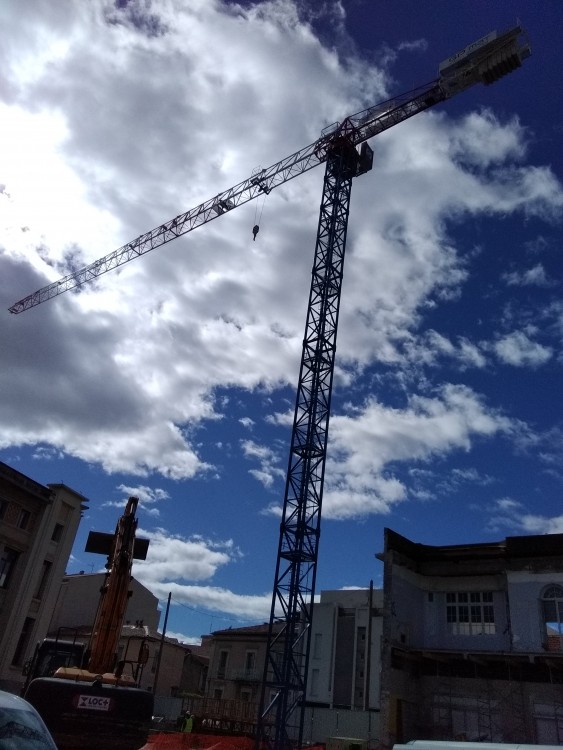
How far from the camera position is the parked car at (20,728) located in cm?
538

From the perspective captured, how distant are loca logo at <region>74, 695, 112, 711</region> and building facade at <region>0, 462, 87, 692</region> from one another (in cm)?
2293

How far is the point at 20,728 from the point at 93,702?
6.09m

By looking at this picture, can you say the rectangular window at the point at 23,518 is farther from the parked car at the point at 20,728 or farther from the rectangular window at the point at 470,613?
the parked car at the point at 20,728

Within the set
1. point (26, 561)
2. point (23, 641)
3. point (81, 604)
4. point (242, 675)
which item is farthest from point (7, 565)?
point (81, 604)

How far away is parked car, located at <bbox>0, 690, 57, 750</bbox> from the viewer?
5.38 metres

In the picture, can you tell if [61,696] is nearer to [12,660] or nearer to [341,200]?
[12,660]

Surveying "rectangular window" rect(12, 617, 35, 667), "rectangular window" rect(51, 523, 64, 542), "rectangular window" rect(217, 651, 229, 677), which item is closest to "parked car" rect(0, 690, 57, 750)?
"rectangular window" rect(12, 617, 35, 667)

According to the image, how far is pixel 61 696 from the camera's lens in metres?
10.9

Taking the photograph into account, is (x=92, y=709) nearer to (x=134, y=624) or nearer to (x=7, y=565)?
(x=7, y=565)

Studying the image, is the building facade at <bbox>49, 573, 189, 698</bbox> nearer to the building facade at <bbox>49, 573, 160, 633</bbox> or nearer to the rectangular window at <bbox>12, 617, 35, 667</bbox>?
the building facade at <bbox>49, 573, 160, 633</bbox>

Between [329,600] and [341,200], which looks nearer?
[341,200]

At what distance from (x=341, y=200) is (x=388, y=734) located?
Result: 33.3 metres

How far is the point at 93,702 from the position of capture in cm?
1096

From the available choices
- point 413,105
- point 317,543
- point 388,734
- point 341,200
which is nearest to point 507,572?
point 388,734
